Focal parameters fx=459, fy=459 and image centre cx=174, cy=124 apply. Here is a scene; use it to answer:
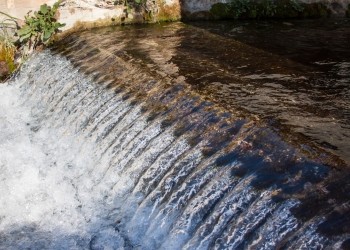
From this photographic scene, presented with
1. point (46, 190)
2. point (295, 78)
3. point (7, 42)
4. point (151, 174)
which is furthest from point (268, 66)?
point (7, 42)

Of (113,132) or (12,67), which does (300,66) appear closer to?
(113,132)

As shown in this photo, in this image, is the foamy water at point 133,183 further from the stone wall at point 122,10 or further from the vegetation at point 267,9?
the vegetation at point 267,9

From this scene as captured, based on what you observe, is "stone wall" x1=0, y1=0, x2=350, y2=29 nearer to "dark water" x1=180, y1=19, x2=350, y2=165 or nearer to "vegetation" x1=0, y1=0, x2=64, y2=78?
"vegetation" x1=0, y1=0, x2=64, y2=78

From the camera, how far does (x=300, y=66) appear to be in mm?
6262

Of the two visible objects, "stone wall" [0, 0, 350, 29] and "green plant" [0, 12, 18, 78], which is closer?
"green plant" [0, 12, 18, 78]

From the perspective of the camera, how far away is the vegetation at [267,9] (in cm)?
1017

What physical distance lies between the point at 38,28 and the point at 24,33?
0.97 feet

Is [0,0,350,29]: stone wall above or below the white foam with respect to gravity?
above

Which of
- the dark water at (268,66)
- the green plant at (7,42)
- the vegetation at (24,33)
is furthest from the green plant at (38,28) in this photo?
the dark water at (268,66)

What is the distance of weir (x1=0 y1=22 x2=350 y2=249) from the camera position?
3.07 metres

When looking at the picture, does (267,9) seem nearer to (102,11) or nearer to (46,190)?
(102,11)

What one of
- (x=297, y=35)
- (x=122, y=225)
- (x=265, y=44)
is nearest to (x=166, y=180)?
(x=122, y=225)

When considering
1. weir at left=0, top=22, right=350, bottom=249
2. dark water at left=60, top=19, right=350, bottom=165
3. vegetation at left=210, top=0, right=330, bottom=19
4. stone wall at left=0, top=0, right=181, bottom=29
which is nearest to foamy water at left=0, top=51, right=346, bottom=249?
weir at left=0, top=22, right=350, bottom=249

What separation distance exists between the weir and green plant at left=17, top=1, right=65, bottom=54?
2.09 m
